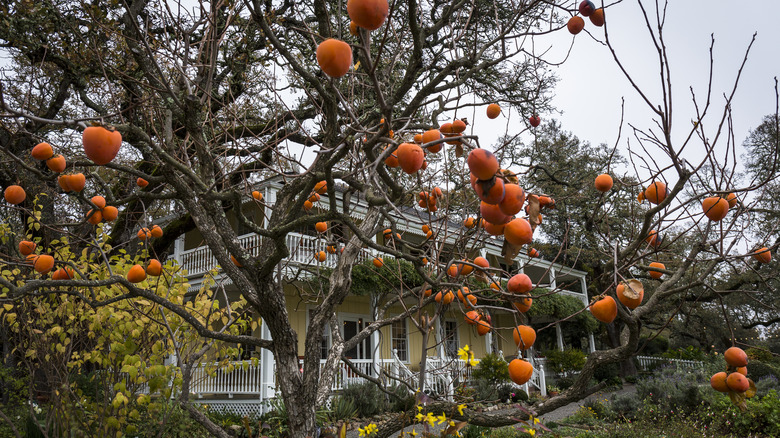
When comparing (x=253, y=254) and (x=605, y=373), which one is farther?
(x=605, y=373)

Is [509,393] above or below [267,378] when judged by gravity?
below

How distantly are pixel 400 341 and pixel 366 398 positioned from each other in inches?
268

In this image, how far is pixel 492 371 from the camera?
14242 millimetres

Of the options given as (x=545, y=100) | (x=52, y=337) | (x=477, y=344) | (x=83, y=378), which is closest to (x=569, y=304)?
(x=477, y=344)

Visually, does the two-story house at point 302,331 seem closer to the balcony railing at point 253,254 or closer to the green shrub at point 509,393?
the balcony railing at point 253,254

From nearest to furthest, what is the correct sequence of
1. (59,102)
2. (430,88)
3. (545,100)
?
(430,88) < (59,102) < (545,100)

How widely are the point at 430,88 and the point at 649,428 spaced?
719 centimetres

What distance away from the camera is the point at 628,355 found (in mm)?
1977

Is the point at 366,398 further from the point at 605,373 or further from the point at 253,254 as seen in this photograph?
the point at 605,373

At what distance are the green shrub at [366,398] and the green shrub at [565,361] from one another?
37.7 ft

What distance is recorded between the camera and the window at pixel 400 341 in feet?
55.8

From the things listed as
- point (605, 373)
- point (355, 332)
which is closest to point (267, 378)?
point (355, 332)

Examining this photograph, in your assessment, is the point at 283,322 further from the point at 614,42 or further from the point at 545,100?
the point at 545,100

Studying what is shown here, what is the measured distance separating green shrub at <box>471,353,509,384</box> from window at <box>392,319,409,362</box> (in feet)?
10.2
